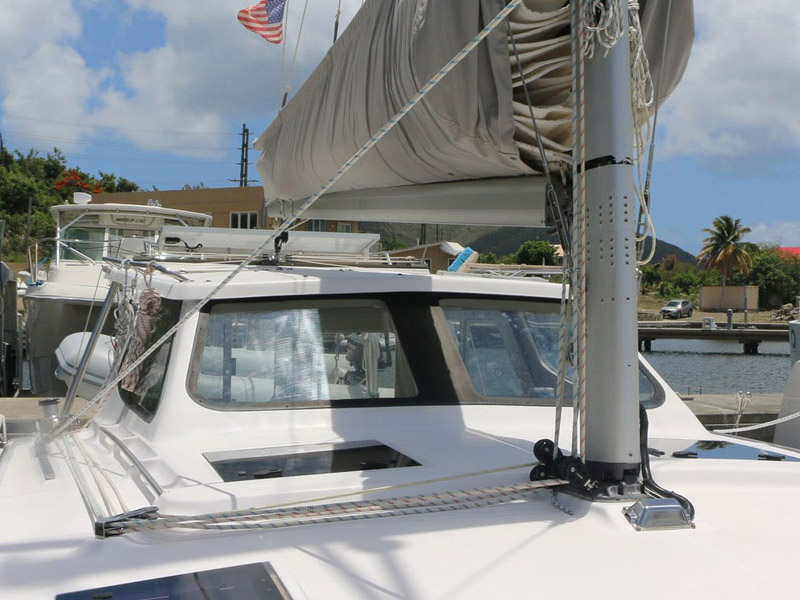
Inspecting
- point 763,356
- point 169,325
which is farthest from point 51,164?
point 169,325

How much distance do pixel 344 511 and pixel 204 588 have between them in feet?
1.56

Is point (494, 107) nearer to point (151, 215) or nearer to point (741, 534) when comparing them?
point (741, 534)

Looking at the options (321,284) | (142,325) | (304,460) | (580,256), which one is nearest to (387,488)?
(304,460)

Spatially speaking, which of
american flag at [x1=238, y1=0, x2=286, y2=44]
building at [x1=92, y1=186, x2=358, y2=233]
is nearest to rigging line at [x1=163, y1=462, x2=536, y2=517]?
american flag at [x1=238, y1=0, x2=286, y2=44]

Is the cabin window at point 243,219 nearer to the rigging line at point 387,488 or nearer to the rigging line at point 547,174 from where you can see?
the rigging line at point 547,174

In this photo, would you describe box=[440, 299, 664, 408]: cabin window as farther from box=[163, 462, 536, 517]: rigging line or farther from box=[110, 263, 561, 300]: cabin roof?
box=[163, 462, 536, 517]: rigging line

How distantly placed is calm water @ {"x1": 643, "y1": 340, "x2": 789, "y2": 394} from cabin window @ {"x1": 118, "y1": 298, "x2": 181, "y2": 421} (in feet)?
70.0

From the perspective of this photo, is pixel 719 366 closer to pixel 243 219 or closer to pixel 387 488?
pixel 243 219

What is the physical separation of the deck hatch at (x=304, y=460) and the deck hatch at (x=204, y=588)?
25.3 inches

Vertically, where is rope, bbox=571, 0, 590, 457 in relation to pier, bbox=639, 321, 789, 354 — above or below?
above

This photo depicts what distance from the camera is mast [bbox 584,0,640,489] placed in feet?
7.55

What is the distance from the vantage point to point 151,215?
46.6ft

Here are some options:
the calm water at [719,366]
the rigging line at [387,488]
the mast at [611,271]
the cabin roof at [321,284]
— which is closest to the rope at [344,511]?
the rigging line at [387,488]

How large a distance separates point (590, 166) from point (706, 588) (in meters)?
1.18
